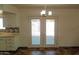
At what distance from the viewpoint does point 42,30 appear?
2.68 metres

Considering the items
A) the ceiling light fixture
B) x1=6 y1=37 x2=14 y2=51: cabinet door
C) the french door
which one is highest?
the ceiling light fixture

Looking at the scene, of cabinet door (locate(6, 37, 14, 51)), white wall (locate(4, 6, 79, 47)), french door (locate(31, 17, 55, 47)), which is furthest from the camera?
cabinet door (locate(6, 37, 14, 51))

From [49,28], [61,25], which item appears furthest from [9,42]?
[61,25]

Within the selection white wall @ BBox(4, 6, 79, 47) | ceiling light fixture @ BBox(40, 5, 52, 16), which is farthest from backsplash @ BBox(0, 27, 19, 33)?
ceiling light fixture @ BBox(40, 5, 52, 16)

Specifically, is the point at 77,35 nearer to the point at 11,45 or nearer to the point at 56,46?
the point at 56,46

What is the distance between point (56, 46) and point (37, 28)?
543 millimetres

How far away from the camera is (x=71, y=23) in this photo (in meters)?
3.04

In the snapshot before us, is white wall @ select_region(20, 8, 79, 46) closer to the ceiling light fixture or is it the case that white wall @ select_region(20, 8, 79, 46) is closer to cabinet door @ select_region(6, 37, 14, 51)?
the ceiling light fixture

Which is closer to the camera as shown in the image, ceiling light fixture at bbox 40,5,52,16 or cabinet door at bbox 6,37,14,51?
ceiling light fixture at bbox 40,5,52,16

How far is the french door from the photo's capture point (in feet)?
8.71

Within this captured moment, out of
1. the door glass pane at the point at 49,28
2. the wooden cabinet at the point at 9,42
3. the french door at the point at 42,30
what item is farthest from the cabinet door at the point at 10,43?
the door glass pane at the point at 49,28
